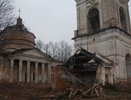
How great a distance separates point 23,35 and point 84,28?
42.1 feet

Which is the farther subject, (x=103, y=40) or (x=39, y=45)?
(x=39, y=45)

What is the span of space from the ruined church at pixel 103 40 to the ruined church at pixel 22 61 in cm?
780

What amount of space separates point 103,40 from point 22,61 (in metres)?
12.9

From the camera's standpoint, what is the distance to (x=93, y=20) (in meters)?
29.0

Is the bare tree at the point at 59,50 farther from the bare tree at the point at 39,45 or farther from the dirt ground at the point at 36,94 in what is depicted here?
the dirt ground at the point at 36,94

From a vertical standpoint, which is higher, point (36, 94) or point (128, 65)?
point (128, 65)

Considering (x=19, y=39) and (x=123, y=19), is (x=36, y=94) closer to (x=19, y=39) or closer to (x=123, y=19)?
(x=123, y=19)

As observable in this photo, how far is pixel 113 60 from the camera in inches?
962

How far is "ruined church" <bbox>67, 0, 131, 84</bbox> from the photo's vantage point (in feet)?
69.3

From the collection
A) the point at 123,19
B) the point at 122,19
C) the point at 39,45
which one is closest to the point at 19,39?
the point at 122,19

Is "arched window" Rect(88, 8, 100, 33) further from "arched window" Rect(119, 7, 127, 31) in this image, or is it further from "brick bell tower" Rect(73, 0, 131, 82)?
"arched window" Rect(119, 7, 127, 31)

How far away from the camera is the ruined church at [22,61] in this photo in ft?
97.0

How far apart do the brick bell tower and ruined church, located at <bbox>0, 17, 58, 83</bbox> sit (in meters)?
7.80

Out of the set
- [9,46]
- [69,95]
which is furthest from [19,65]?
[69,95]
